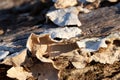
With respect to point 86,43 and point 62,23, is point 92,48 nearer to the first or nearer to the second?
point 86,43

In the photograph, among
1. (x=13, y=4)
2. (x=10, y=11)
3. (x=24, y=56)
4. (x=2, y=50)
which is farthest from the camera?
(x=13, y=4)

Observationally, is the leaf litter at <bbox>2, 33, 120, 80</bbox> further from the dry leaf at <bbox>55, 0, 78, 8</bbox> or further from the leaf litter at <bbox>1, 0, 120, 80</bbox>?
the dry leaf at <bbox>55, 0, 78, 8</bbox>

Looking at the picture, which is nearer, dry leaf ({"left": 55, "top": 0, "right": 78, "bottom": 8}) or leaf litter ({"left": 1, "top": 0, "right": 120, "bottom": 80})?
leaf litter ({"left": 1, "top": 0, "right": 120, "bottom": 80})

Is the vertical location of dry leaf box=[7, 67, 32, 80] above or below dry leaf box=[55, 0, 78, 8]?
below

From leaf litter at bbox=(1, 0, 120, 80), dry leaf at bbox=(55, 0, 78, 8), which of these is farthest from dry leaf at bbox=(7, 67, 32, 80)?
dry leaf at bbox=(55, 0, 78, 8)

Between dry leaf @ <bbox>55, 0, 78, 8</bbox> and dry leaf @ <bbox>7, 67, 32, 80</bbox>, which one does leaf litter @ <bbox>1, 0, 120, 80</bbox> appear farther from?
dry leaf @ <bbox>55, 0, 78, 8</bbox>

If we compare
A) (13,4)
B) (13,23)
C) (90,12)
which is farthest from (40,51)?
(13,4)

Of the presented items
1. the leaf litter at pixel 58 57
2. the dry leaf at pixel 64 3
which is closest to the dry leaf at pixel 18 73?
the leaf litter at pixel 58 57

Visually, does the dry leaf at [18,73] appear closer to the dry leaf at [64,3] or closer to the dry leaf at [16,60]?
the dry leaf at [16,60]

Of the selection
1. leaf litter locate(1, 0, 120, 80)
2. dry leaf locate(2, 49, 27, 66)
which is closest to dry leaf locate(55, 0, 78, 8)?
leaf litter locate(1, 0, 120, 80)

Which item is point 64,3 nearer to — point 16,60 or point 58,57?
point 58,57

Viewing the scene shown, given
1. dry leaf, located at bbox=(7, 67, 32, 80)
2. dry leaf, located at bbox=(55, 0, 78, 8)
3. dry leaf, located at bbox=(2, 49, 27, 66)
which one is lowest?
dry leaf, located at bbox=(7, 67, 32, 80)
